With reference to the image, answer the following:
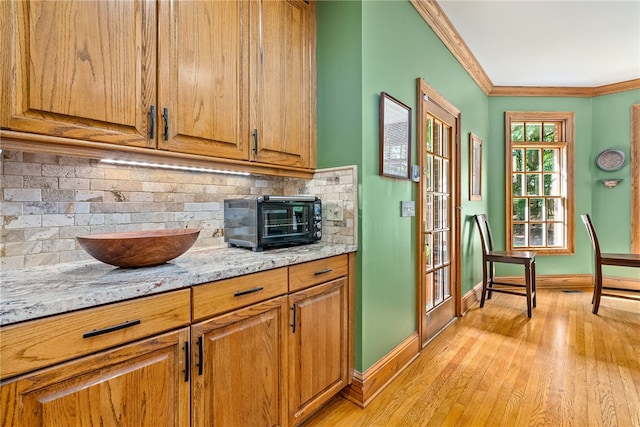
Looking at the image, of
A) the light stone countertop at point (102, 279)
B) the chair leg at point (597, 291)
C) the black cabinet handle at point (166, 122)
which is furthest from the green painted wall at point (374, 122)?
the chair leg at point (597, 291)

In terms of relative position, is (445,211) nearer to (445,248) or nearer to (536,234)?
(445,248)

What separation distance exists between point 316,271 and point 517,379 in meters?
1.54

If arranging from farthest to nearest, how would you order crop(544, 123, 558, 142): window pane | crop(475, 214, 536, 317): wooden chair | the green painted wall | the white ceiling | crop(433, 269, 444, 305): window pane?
crop(544, 123, 558, 142): window pane
crop(475, 214, 536, 317): wooden chair
crop(433, 269, 444, 305): window pane
the white ceiling
the green painted wall

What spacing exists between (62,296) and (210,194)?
1.05 metres

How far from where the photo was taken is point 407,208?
7.18 feet

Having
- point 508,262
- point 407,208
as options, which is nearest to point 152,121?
point 407,208

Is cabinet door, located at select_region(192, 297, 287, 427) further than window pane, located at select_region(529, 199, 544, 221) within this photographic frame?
No

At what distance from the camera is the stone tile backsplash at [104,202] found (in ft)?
3.88

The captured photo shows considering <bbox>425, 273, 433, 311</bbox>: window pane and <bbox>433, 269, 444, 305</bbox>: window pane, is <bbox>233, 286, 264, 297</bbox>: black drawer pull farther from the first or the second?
<bbox>433, 269, 444, 305</bbox>: window pane

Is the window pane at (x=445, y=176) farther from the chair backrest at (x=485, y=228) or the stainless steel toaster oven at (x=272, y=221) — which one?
the stainless steel toaster oven at (x=272, y=221)

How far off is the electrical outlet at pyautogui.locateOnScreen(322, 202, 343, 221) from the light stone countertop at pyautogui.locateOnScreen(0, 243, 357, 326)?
41cm

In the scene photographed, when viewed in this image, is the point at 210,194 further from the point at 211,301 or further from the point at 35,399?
the point at 35,399

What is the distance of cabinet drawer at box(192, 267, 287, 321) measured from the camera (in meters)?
1.07

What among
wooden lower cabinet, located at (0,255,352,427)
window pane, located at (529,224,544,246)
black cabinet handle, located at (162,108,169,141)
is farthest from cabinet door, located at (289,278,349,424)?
window pane, located at (529,224,544,246)
